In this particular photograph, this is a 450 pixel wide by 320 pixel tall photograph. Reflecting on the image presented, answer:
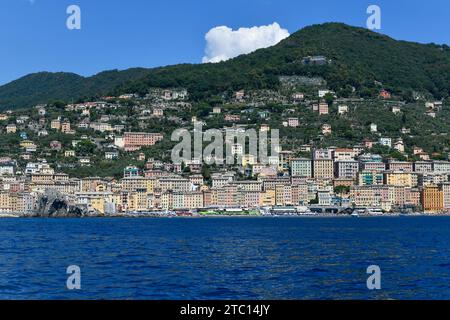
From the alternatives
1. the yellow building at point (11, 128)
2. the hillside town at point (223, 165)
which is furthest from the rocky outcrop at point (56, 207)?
the yellow building at point (11, 128)

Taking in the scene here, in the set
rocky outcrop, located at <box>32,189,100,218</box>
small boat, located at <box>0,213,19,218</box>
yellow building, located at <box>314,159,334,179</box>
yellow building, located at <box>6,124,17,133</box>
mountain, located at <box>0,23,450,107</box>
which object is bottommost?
small boat, located at <box>0,213,19,218</box>

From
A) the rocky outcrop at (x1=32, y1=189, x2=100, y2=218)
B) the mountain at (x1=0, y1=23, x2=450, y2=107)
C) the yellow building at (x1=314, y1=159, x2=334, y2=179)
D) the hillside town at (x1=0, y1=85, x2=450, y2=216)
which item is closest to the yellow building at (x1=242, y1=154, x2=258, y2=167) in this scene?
the hillside town at (x1=0, y1=85, x2=450, y2=216)

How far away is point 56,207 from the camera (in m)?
106

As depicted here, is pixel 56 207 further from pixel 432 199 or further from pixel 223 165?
pixel 432 199

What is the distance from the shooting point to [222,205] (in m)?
116

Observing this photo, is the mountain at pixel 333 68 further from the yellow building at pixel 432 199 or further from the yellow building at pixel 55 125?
the yellow building at pixel 432 199

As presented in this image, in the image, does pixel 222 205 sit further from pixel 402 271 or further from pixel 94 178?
pixel 402 271

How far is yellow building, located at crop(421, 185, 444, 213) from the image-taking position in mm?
118625

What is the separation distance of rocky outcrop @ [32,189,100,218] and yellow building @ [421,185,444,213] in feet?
167

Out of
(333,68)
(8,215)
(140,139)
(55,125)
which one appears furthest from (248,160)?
(333,68)

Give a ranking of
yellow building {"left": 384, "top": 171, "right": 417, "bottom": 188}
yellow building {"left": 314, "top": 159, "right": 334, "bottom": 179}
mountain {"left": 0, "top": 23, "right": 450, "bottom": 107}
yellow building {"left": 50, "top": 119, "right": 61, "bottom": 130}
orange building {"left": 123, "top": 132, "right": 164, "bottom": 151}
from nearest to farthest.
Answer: yellow building {"left": 384, "top": 171, "right": 417, "bottom": 188}
yellow building {"left": 314, "top": 159, "right": 334, "bottom": 179}
orange building {"left": 123, "top": 132, "right": 164, "bottom": 151}
yellow building {"left": 50, "top": 119, "right": 61, "bottom": 130}
mountain {"left": 0, "top": 23, "right": 450, "bottom": 107}

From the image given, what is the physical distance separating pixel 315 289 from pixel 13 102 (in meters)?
183

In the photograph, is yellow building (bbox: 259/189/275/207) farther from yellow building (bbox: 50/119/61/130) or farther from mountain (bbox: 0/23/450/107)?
yellow building (bbox: 50/119/61/130)

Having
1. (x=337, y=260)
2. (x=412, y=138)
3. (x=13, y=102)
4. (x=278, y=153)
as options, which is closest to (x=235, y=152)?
(x=278, y=153)
